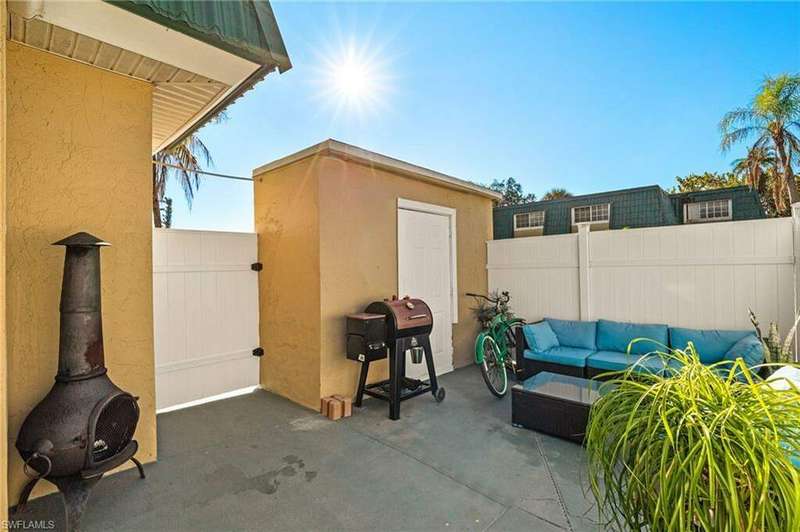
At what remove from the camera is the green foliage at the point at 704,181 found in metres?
18.0

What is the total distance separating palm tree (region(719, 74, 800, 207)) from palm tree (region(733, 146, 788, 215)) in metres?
0.07

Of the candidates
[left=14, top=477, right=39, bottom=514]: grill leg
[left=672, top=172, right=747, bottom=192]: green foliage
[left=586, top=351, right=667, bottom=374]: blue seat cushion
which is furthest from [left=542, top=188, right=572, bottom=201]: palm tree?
[left=14, top=477, right=39, bottom=514]: grill leg

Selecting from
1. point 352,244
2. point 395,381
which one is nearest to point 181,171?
point 352,244

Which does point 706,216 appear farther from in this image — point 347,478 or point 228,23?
point 228,23

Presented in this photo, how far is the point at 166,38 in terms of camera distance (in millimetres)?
2453

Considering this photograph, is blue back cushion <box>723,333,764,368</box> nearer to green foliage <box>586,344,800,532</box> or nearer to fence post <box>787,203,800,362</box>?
fence post <box>787,203,800,362</box>

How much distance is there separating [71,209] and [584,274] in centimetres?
581

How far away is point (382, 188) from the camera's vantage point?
488 centimetres

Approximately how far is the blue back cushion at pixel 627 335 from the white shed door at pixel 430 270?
6.93 feet

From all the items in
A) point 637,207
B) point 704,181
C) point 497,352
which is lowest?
point 497,352

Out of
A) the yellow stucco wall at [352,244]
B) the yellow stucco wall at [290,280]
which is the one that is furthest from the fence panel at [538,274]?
the yellow stucco wall at [290,280]

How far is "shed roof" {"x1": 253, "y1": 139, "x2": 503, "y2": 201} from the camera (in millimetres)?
4207

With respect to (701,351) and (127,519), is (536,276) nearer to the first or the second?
Result: (701,351)

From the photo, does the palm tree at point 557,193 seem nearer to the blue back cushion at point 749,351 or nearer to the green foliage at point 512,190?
the green foliage at point 512,190
